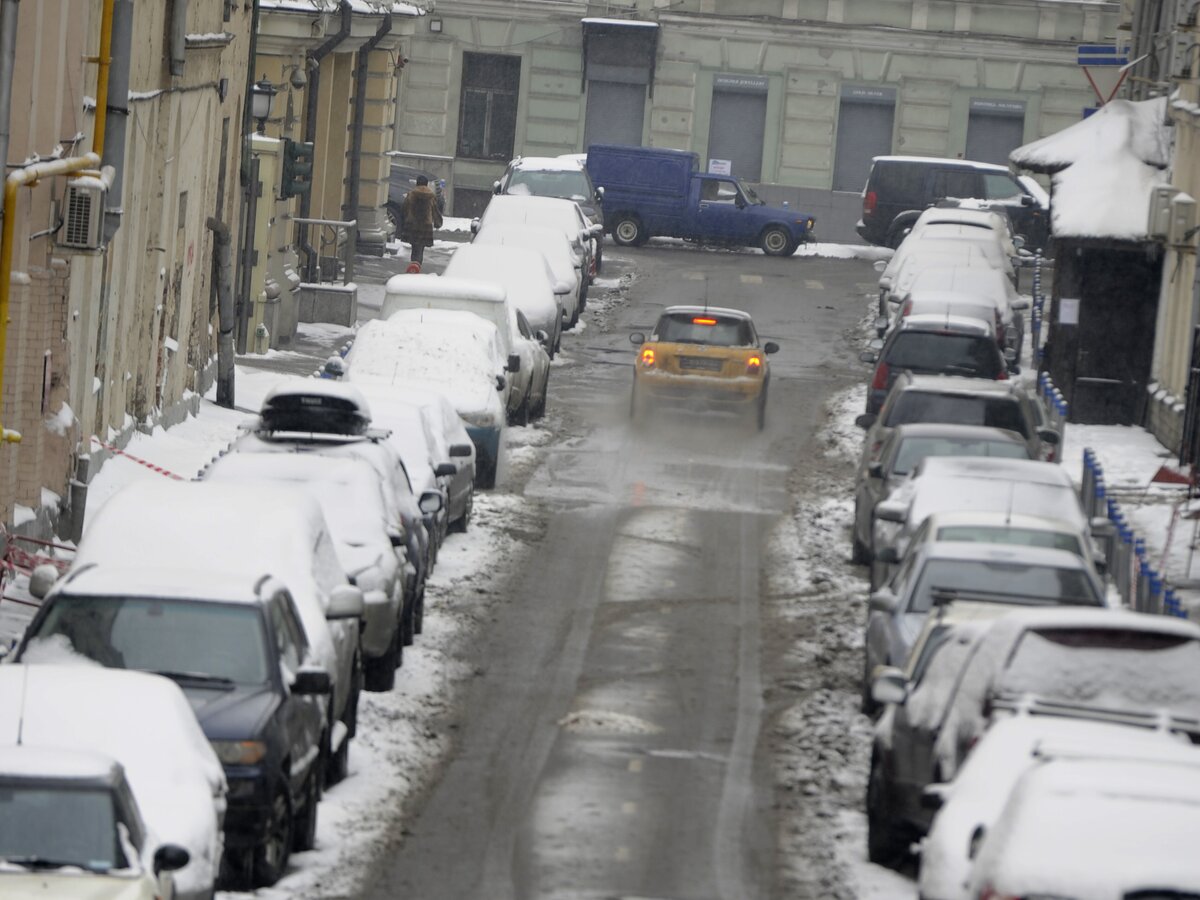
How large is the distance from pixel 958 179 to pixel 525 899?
38439 millimetres

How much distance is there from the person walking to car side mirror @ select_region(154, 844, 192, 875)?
31659mm

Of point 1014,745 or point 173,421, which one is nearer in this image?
point 1014,745

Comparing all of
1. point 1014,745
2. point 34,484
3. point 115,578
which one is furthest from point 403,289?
point 1014,745

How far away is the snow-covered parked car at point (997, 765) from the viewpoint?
926 cm

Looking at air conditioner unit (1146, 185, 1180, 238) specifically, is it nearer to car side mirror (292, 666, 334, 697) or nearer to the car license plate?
the car license plate

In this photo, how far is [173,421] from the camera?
25.2 meters

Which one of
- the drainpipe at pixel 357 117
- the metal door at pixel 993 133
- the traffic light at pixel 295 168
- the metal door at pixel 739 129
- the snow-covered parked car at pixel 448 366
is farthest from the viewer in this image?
the metal door at pixel 739 129

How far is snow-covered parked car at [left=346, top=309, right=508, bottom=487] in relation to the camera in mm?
23484

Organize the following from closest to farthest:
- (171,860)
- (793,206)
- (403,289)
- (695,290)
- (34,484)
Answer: (171,860) < (34,484) < (403,289) < (695,290) < (793,206)

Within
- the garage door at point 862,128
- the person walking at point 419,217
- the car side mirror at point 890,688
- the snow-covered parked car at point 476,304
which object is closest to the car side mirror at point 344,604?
the car side mirror at point 890,688

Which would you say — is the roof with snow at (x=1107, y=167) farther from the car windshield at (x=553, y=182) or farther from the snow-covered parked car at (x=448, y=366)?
the car windshield at (x=553, y=182)

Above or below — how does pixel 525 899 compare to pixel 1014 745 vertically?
below

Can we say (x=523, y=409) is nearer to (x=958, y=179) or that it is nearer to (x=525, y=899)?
(x=525, y=899)

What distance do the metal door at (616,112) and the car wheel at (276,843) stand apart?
44941mm
